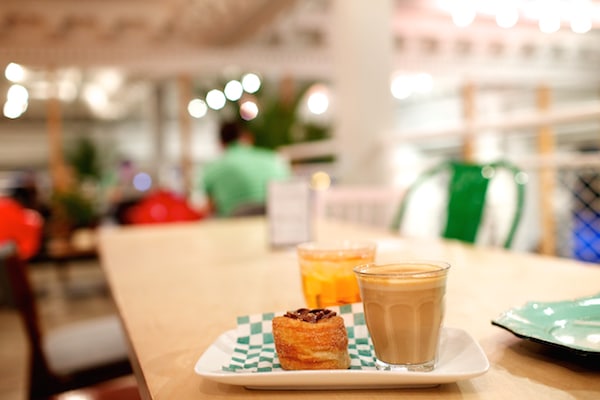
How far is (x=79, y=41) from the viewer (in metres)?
7.26

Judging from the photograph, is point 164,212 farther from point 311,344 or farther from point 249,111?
point 311,344

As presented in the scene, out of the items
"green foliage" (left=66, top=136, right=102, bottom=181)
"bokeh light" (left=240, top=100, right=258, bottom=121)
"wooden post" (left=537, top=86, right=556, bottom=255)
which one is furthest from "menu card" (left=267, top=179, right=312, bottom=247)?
"green foliage" (left=66, top=136, right=102, bottom=181)

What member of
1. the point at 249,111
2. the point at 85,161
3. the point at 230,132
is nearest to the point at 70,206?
the point at 230,132

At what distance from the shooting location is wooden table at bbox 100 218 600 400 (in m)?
0.60

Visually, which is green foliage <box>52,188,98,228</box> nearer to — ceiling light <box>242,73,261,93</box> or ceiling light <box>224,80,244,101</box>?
ceiling light <box>224,80,244,101</box>

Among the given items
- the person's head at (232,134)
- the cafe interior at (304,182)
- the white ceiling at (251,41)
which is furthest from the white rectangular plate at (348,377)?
the white ceiling at (251,41)

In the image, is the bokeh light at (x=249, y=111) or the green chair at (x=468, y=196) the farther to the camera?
the bokeh light at (x=249, y=111)

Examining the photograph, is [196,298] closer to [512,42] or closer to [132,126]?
[512,42]

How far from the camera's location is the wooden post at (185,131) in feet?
25.8

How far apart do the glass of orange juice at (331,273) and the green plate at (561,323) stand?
0.23 m

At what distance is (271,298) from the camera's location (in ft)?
3.47

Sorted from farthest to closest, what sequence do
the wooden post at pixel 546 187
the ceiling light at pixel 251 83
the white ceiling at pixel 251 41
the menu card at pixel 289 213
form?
the ceiling light at pixel 251 83 → the white ceiling at pixel 251 41 → the wooden post at pixel 546 187 → the menu card at pixel 289 213

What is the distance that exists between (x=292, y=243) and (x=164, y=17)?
6.23 meters

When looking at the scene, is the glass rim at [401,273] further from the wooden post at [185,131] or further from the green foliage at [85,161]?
the green foliage at [85,161]
